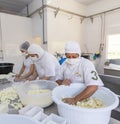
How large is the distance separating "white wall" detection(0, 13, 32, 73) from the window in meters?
2.53

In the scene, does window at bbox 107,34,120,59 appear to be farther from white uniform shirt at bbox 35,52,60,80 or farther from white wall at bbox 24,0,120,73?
white uniform shirt at bbox 35,52,60,80

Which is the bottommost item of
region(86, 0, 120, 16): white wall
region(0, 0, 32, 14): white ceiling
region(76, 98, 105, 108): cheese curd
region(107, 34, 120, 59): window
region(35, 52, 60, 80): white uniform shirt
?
region(76, 98, 105, 108): cheese curd

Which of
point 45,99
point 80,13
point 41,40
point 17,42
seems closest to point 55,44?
point 41,40

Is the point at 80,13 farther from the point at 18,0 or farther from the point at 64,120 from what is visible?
the point at 64,120

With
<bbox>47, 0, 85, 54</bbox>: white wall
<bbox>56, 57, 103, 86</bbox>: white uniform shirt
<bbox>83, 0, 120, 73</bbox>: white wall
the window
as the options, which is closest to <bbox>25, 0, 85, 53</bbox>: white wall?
<bbox>47, 0, 85, 54</bbox>: white wall

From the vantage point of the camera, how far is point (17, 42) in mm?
3820

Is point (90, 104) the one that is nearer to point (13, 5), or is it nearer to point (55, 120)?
point (55, 120)

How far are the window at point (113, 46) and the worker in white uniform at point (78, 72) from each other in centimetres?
294

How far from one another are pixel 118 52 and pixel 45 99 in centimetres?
333

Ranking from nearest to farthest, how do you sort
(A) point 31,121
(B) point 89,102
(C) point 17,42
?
(A) point 31,121 → (B) point 89,102 → (C) point 17,42

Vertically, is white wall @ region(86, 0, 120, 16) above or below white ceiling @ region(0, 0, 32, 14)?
below

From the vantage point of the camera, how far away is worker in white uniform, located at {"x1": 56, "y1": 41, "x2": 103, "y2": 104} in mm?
903

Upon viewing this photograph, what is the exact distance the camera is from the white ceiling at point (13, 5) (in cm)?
380

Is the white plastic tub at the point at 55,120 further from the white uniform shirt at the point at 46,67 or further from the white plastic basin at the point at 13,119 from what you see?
Result: the white uniform shirt at the point at 46,67
